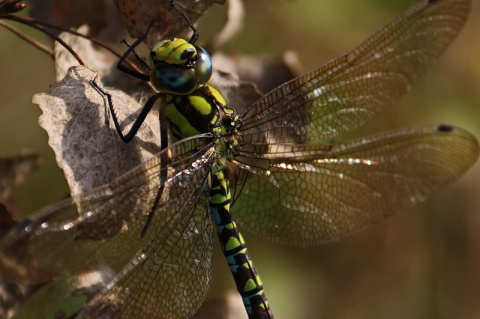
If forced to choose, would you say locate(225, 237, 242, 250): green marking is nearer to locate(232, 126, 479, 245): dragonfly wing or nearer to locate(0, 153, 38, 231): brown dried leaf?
locate(232, 126, 479, 245): dragonfly wing

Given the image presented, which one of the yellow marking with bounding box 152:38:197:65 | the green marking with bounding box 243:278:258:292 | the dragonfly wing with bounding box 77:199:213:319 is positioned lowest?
the green marking with bounding box 243:278:258:292

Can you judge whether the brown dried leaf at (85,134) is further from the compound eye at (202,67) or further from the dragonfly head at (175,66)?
the compound eye at (202,67)

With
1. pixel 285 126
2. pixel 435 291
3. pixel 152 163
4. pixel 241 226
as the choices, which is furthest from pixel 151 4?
pixel 435 291

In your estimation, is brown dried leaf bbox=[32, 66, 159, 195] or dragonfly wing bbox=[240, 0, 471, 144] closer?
brown dried leaf bbox=[32, 66, 159, 195]

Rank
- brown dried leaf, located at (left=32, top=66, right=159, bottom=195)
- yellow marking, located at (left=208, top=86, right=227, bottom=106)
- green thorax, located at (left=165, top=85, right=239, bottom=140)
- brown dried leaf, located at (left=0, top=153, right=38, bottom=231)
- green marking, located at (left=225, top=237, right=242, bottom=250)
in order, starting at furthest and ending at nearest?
brown dried leaf, located at (left=0, top=153, right=38, bottom=231), green marking, located at (left=225, top=237, right=242, bottom=250), yellow marking, located at (left=208, top=86, right=227, bottom=106), green thorax, located at (left=165, top=85, right=239, bottom=140), brown dried leaf, located at (left=32, top=66, right=159, bottom=195)

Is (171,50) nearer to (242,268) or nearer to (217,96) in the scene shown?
(217,96)

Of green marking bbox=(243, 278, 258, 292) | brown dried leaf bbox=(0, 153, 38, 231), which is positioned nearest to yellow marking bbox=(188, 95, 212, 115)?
green marking bbox=(243, 278, 258, 292)

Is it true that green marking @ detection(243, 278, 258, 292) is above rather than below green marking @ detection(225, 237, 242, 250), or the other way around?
below

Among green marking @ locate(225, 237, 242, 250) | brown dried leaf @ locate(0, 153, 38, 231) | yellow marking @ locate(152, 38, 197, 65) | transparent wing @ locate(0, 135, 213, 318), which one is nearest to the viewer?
transparent wing @ locate(0, 135, 213, 318)

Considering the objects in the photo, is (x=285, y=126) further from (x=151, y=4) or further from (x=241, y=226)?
(x=151, y=4)
